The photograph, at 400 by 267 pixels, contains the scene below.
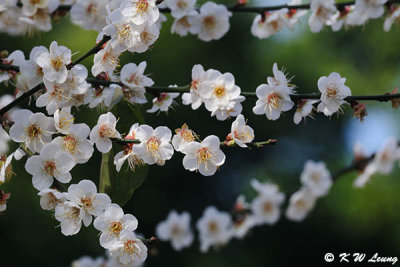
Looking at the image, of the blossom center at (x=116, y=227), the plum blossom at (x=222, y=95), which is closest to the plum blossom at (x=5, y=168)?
the blossom center at (x=116, y=227)

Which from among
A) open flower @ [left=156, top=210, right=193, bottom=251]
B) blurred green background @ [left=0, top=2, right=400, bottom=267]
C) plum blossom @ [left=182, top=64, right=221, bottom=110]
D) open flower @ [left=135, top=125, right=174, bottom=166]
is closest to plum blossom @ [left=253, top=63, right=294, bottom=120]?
plum blossom @ [left=182, top=64, right=221, bottom=110]

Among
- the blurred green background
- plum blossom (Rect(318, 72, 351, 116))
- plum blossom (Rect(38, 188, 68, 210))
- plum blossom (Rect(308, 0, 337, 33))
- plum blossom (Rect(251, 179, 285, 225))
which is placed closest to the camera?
plum blossom (Rect(38, 188, 68, 210))

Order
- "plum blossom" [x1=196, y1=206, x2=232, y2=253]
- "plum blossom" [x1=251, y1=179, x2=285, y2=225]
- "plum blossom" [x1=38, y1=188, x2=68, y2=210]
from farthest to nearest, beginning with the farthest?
"plum blossom" [x1=251, y1=179, x2=285, y2=225] < "plum blossom" [x1=196, y1=206, x2=232, y2=253] < "plum blossom" [x1=38, y1=188, x2=68, y2=210]

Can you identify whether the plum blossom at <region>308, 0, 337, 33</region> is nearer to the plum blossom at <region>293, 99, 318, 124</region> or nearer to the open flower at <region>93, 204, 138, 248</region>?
the plum blossom at <region>293, 99, 318, 124</region>

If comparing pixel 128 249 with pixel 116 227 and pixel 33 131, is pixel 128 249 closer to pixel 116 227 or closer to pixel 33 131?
pixel 116 227

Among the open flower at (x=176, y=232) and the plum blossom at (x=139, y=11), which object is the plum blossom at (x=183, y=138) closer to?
the plum blossom at (x=139, y=11)
